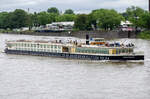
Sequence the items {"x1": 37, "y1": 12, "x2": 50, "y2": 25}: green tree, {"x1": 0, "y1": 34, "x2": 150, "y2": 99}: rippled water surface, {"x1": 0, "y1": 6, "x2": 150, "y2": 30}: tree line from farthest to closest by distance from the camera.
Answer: {"x1": 37, "y1": 12, "x2": 50, "y2": 25}: green tree
{"x1": 0, "y1": 6, "x2": 150, "y2": 30}: tree line
{"x1": 0, "y1": 34, "x2": 150, "y2": 99}: rippled water surface

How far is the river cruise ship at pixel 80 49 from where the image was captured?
6250 centimetres

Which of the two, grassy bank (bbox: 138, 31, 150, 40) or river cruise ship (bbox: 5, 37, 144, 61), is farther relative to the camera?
grassy bank (bbox: 138, 31, 150, 40)

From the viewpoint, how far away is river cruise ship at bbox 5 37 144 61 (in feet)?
205

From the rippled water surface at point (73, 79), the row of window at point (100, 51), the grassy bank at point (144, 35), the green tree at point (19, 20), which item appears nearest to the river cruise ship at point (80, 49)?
the row of window at point (100, 51)

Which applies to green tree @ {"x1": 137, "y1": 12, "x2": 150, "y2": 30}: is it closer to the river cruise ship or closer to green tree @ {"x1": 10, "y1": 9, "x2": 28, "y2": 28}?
the river cruise ship

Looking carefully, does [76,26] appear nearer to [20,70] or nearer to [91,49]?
[91,49]

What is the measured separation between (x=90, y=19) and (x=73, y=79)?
312ft

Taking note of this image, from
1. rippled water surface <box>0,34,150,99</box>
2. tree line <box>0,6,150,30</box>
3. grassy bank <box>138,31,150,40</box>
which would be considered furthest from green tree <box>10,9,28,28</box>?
rippled water surface <box>0,34,150,99</box>

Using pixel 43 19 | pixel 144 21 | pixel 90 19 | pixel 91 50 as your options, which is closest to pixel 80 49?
pixel 91 50

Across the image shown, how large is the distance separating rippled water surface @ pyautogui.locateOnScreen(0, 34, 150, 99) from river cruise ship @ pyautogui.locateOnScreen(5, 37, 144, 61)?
159 cm

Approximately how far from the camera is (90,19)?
143m

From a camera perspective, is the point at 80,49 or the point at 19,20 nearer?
the point at 80,49

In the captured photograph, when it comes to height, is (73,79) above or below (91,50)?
below

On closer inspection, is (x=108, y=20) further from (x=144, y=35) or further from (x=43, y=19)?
(x=43, y=19)
